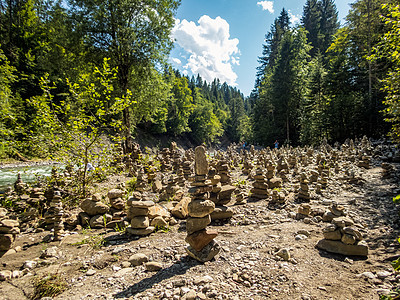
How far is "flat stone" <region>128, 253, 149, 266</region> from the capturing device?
3348mm

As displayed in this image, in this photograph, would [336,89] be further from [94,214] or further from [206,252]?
[94,214]

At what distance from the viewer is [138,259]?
11.0ft

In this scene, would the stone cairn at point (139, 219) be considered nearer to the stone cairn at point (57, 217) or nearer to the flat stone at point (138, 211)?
the flat stone at point (138, 211)

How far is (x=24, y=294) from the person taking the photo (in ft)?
8.76

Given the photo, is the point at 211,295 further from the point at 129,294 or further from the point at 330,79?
the point at 330,79

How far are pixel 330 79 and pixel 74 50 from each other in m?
25.7

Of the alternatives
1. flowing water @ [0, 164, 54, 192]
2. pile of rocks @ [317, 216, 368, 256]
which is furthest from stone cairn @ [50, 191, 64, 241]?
pile of rocks @ [317, 216, 368, 256]

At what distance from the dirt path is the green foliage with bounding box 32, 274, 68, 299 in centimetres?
9

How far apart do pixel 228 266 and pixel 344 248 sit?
236 centimetres

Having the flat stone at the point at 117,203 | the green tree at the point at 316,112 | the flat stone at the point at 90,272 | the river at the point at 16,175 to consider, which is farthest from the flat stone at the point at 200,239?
the green tree at the point at 316,112

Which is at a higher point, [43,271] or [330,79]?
[330,79]

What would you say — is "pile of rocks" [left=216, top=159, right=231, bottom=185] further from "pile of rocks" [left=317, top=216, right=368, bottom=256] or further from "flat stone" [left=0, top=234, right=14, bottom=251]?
"flat stone" [left=0, top=234, right=14, bottom=251]

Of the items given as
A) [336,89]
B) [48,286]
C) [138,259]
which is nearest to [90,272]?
[48,286]

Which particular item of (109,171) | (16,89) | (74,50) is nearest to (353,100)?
(109,171)
